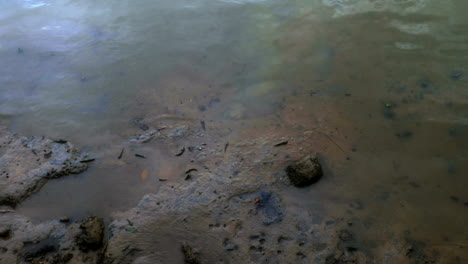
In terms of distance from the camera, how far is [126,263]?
7.88ft

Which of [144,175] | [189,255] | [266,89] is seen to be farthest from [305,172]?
[144,175]

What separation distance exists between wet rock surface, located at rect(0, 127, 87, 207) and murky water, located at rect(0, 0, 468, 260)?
4.8 inches

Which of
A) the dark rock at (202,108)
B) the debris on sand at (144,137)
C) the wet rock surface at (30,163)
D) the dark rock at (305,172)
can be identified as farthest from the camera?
the dark rock at (202,108)

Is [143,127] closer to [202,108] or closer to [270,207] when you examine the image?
[202,108]

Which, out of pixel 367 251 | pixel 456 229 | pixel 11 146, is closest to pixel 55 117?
pixel 11 146

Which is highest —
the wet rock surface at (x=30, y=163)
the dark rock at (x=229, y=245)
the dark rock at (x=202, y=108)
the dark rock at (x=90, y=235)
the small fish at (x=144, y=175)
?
the dark rock at (x=202, y=108)

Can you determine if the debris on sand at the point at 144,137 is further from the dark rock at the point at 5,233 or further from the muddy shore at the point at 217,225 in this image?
the dark rock at the point at 5,233

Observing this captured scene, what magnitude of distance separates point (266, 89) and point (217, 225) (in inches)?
69.1

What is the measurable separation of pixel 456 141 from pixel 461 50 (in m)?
1.55

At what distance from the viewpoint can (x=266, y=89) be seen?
12.2ft

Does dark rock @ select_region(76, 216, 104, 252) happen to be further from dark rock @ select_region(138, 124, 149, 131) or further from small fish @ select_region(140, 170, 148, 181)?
dark rock @ select_region(138, 124, 149, 131)

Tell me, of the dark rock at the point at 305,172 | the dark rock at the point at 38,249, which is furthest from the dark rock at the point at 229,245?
the dark rock at the point at 38,249

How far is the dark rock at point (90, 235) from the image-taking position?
2.49 metres

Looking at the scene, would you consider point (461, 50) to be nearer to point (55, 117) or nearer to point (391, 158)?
point (391, 158)
